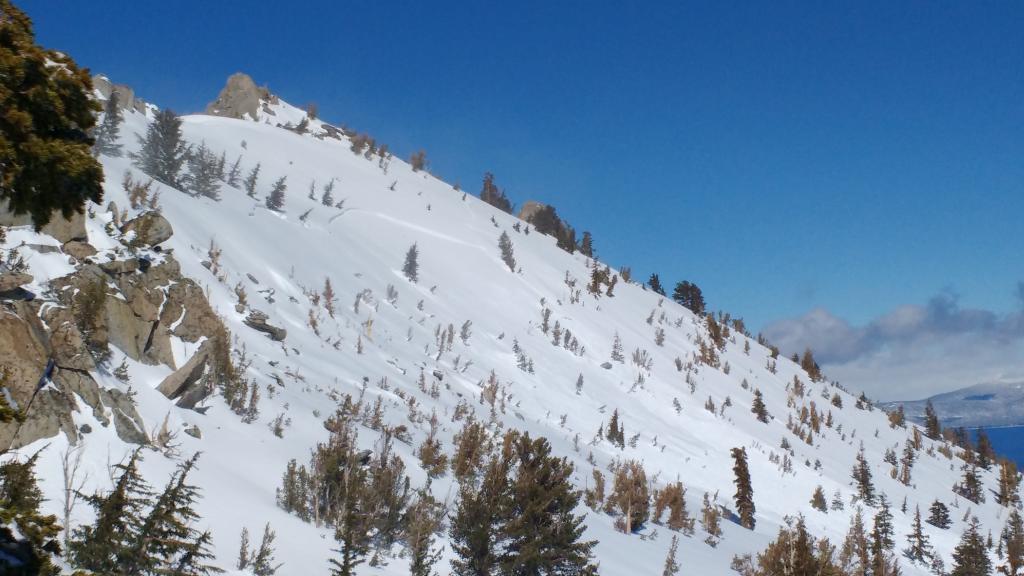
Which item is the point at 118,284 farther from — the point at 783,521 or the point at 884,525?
the point at 884,525

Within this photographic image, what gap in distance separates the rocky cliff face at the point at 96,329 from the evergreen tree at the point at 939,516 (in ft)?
99.9

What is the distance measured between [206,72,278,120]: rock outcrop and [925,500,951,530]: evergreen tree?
5559cm

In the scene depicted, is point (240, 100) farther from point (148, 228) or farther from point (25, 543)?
point (25, 543)

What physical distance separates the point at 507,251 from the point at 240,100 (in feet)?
113

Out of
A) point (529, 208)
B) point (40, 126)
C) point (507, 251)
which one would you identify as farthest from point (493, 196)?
point (40, 126)

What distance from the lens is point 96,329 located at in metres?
9.58

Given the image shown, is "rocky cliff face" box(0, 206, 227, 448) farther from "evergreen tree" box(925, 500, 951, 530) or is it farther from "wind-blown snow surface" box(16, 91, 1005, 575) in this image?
"evergreen tree" box(925, 500, 951, 530)

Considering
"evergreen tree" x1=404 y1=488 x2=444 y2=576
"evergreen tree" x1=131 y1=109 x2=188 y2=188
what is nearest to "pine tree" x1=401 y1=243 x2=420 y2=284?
"evergreen tree" x1=131 y1=109 x2=188 y2=188

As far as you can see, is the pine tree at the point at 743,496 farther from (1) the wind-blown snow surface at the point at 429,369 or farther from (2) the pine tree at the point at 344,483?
(2) the pine tree at the point at 344,483

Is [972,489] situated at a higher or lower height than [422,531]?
higher

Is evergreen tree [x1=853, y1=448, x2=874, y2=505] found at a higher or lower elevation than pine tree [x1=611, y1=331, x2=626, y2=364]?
lower

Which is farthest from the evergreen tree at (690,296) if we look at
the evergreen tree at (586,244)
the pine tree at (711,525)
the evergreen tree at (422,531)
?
the evergreen tree at (422,531)

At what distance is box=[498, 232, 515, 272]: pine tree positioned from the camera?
3619cm

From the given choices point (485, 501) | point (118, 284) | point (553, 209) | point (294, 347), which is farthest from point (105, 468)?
point (553, 209)
